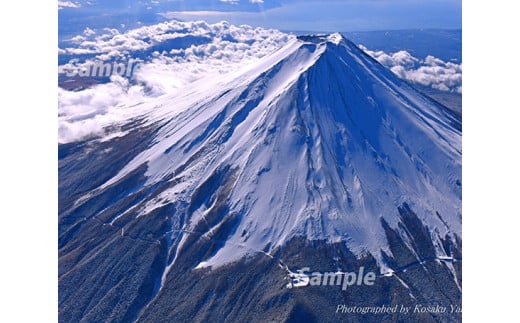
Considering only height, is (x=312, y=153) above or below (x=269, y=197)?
above

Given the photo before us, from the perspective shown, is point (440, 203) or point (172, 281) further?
point (440, 203)

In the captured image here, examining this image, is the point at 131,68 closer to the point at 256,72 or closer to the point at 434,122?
the point at 256,72

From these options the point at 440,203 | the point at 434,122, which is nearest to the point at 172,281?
the point at 440,203

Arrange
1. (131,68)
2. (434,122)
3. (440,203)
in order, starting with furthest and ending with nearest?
1. (131,68)
2. (434,122)
3. (440,203)

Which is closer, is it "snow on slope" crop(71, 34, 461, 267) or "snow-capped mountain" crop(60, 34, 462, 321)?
"snow-capped mountain" crop(60, 34, 462, 321)

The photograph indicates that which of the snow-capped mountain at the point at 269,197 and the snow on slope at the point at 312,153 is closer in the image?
the snow-capped mountain at the point at 269,197
